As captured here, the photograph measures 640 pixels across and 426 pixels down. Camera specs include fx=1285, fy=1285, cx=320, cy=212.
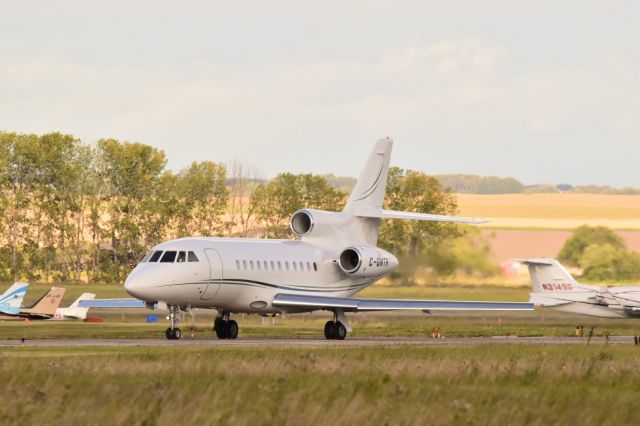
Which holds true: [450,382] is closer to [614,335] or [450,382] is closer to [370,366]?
[370,366]

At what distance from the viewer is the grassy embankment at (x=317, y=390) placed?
65.0ft

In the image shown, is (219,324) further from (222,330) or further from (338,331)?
(338,331)

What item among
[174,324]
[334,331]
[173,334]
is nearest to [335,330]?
[334,331]

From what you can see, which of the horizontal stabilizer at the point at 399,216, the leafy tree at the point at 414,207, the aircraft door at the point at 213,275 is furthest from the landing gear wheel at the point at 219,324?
the leafy tree at the point at 414,207

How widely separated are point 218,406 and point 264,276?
28.9 metres

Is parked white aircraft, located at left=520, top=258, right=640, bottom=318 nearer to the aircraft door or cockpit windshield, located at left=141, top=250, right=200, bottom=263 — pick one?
the aircraft door

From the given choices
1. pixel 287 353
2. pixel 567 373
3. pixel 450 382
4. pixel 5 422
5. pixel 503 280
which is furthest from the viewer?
pixel 503 280

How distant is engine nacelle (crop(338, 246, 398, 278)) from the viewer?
176 ft

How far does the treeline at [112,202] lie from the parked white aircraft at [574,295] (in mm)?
44218

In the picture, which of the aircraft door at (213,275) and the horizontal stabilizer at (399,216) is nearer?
the aircraft door at (213,275)

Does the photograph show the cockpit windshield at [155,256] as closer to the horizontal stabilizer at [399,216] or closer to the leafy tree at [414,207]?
the horizontal stabilizer at [399,216]

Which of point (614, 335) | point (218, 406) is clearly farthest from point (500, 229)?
point (218, 406)

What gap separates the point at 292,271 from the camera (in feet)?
169

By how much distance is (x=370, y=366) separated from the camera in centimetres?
2858
